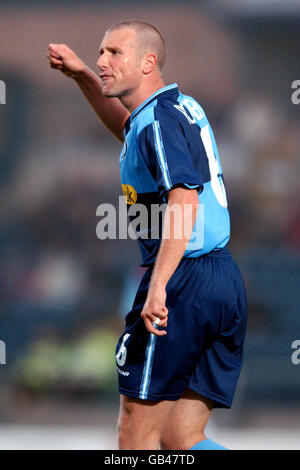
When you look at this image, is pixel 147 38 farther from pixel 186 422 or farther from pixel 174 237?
pixel 186 422

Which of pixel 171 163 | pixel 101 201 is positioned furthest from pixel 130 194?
pixel 101 201

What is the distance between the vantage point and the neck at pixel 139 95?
2.60m

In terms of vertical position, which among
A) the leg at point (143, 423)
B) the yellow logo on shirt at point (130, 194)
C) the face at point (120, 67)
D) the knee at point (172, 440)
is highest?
the face at point (120, 67)

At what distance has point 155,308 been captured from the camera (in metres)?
2.20

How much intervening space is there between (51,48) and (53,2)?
1754 millimetres

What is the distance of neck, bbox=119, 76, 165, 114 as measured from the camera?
2598 millimetres

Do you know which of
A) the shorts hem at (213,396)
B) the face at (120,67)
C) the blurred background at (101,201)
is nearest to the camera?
the shorts hem at (213,396)

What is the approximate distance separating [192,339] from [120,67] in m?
0.88

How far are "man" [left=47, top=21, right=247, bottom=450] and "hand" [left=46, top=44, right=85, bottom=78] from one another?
375 millimetres

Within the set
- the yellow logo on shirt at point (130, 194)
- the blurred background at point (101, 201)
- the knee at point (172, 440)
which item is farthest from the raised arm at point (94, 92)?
the blurred background at point (101, 201)

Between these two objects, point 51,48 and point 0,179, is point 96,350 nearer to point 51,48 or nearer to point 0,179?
point 0,179

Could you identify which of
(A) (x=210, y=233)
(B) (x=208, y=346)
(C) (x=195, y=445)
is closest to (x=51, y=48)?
(A) (x=210, y=233)

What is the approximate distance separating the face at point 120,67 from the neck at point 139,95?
0.6 inches

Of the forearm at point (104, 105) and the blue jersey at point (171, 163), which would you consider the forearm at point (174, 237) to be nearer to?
the blue jersey at point (171, 163)
